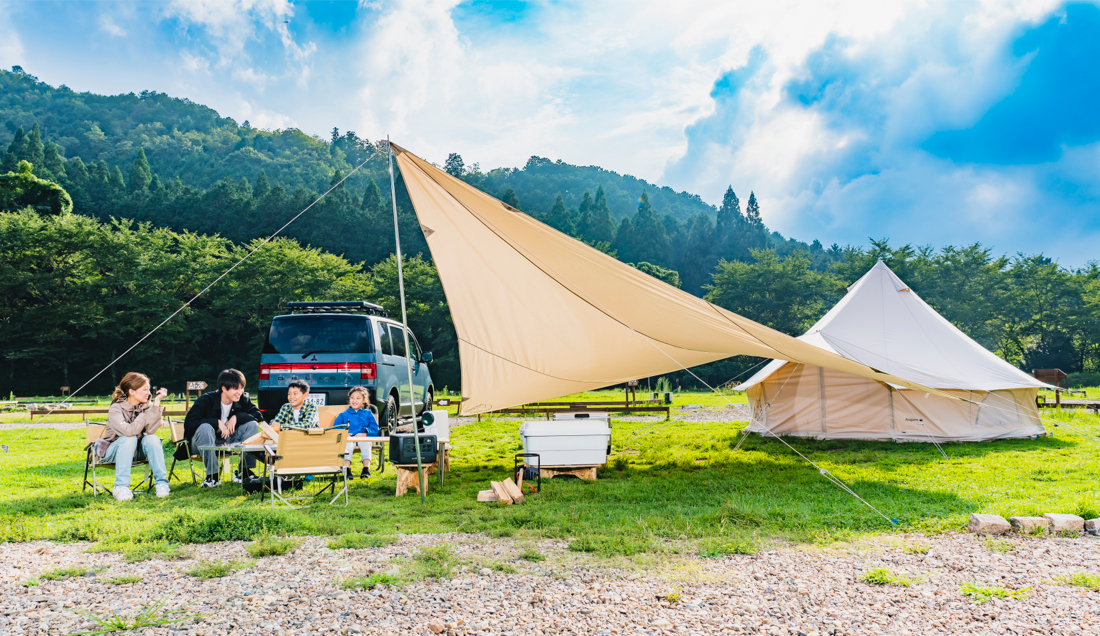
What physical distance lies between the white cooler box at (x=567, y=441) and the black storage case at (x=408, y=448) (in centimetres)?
115

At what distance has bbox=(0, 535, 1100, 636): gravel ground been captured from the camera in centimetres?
264

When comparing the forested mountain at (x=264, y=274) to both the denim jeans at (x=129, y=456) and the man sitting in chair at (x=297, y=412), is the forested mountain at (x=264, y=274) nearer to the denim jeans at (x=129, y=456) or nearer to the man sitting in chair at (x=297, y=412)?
the man sitting in chair at (x=297, y=412)

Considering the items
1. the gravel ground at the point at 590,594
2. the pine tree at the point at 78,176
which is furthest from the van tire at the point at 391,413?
the pine tree at the point at 78,176

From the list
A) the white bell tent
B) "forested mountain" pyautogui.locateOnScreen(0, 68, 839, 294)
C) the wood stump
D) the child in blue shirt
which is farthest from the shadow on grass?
"forested mountain" pyautogui.locateOnScreen(0, 68, 839, 294)

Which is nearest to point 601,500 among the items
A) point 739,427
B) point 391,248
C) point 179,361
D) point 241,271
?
point 739,427

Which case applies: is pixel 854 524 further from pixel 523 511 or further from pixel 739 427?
pixel 739 427

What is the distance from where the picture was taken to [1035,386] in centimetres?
886

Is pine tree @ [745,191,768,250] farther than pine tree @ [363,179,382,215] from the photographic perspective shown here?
Yes

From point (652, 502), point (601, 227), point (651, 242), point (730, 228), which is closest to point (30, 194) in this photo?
point (601, 227)

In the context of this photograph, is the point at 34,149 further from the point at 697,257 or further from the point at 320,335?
the point at 320,335

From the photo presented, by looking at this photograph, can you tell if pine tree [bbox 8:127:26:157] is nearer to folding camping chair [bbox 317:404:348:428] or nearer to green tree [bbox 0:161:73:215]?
green tree [bbox 0:161:73:215]

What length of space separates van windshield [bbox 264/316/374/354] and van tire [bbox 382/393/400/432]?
2.96ft

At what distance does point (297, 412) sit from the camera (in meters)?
6.14

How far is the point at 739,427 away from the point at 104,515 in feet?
30.4
